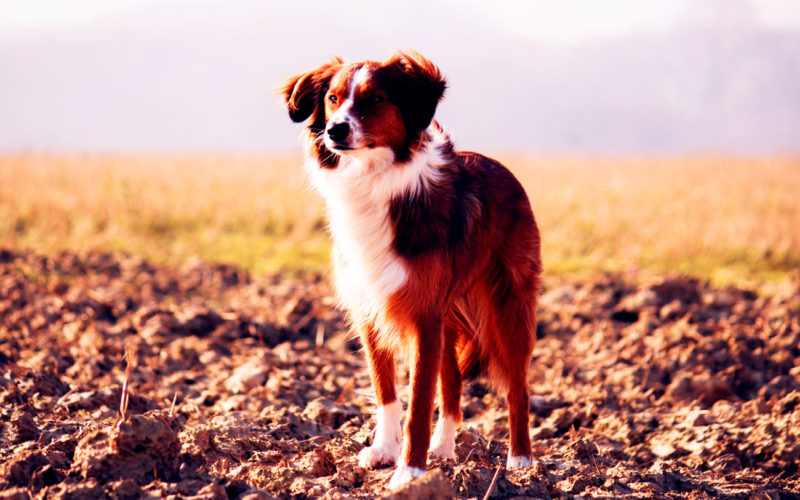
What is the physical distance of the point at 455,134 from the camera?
58.9ft

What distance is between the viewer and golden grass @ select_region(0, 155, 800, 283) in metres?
11.5

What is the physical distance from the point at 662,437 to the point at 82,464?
11.7 ft

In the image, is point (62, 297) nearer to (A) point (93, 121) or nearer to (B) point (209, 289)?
(B) point (209, 289)

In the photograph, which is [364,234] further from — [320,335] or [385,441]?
[320,335]

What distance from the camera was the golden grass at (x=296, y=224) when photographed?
11.5 m

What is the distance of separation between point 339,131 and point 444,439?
72.6 inches

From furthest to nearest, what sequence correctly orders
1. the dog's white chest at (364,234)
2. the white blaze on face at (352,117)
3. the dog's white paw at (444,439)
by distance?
the dog's white paw at (444,439) < the dog's white chest at (364,234) < the white blaze on face at (352,117)

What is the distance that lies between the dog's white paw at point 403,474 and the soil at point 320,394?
0.13 metres

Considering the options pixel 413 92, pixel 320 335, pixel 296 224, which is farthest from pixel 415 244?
pixel 296 224

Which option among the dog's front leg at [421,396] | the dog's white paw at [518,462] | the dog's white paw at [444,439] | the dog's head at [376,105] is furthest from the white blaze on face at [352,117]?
the dog's white paw at [518,462]

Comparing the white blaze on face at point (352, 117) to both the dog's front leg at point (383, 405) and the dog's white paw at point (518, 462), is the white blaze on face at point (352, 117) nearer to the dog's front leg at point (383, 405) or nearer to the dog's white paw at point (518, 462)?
the dog's front leg at point (383, 405)

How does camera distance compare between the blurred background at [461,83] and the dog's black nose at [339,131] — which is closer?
the dog's black nose at [339,131]

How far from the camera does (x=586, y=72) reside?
168000mm

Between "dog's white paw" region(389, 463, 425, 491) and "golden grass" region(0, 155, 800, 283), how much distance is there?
16.2 ft
